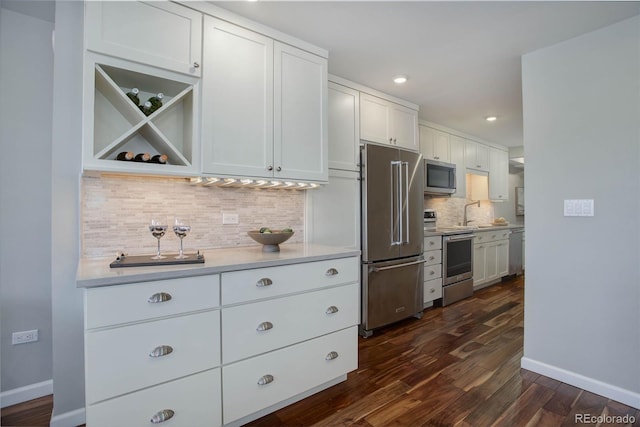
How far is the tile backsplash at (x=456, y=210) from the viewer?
4762 mm

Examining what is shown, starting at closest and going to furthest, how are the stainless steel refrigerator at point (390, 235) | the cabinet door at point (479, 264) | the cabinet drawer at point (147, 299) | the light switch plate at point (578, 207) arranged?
the cabinet drawer at point (147, 299), the light switch plate at point (578, 207), the stainless steel refrigerator at point (390, 235), the cabinet door at point (479, 264)

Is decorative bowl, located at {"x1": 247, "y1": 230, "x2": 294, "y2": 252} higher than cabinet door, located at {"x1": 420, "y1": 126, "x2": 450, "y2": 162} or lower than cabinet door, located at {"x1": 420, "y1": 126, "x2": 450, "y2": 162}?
lower

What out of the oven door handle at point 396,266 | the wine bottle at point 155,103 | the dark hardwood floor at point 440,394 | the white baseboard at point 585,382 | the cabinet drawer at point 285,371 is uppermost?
the wine bottle at point 155,103

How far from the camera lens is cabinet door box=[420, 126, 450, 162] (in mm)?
4211

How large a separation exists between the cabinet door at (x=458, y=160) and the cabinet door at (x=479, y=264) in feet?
2.76

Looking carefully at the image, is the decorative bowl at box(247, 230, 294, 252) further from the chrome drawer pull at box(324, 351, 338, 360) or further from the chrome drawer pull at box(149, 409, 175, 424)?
the chrome drawer pull at box(149, 409, 175, 424)

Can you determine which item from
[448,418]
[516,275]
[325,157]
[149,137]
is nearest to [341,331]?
[448,418]

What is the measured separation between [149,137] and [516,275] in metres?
6.43

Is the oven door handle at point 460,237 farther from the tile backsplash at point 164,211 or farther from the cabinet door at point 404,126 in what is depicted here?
the tile backsplash at point 164,211

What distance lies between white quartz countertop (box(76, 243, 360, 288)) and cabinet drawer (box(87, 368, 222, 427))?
510 mm

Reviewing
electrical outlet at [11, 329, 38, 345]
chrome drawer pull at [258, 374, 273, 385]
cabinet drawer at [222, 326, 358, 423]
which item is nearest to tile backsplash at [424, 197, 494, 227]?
cabinet drawer at [222, 326, 358, 423]

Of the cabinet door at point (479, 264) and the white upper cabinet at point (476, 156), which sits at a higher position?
the white upper cabinet at point (476, 156)

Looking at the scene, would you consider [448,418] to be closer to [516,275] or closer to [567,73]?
[567,73]

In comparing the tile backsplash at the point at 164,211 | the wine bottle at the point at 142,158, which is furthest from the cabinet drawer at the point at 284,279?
the wine bottle at the point at 142,158
